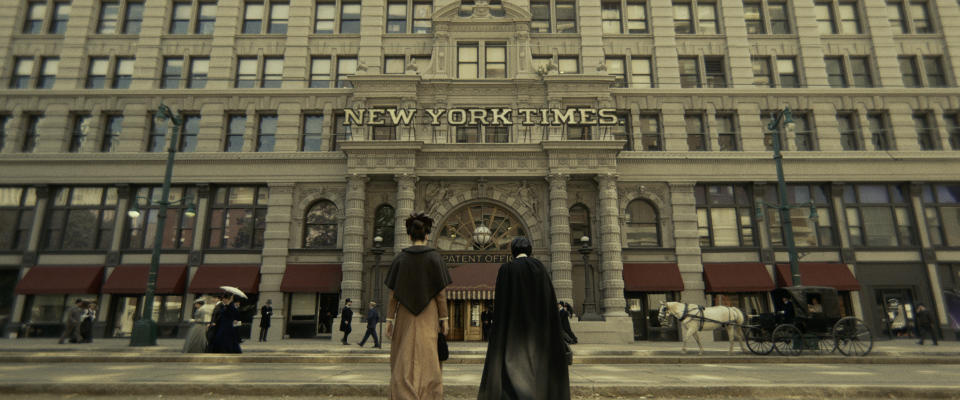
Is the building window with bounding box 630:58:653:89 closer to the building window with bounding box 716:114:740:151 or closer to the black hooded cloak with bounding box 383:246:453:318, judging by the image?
the building window with bounding box 716:114:740:151

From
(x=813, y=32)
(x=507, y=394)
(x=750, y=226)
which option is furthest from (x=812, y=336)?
(x=813, y=32)

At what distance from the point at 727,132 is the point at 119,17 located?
33961 mm

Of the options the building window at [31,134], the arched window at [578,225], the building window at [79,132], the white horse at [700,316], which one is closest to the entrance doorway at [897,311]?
the white horse at [700,316]

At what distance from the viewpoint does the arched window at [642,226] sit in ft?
80.5

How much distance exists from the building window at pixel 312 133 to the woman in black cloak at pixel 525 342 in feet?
72.4

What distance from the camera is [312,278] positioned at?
77.3ft

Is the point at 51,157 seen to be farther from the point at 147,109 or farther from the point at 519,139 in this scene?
the point at 519,139

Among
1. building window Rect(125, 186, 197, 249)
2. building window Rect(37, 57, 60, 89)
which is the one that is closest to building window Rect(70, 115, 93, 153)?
building window Rect(37, 57, 60, 89)

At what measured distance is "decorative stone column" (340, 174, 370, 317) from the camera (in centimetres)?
2259

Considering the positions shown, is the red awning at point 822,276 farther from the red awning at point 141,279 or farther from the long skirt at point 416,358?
→ the red awning at point 141,279

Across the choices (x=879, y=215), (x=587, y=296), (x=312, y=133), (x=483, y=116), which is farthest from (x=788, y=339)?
(x=312, y=133)

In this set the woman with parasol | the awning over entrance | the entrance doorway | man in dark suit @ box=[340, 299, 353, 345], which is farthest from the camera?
the entrance doorway

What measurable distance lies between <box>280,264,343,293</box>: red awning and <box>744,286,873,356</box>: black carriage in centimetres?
1752

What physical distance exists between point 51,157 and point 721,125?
114ft
